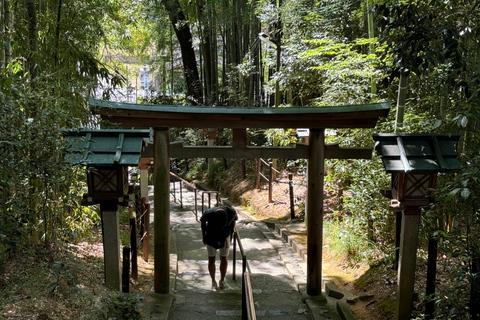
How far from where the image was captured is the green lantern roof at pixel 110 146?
3928 millimetres

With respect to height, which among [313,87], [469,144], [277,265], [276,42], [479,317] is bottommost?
[277,265]

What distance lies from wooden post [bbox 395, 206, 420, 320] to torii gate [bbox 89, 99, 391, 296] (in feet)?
3.49

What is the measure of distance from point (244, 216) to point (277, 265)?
13.7ft

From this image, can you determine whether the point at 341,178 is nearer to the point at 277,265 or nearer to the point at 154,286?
the point at 277,265

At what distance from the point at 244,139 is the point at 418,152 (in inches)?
83.6

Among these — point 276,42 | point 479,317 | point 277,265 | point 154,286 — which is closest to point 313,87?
point 276,42

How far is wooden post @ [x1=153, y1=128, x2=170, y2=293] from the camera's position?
5004 millimetres

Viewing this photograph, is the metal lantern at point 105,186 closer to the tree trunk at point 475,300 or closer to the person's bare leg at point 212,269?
the person's bare leg at point 212,269

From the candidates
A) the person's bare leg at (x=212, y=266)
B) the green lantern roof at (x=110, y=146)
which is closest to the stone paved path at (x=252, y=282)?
the person's bare leg at (x=212, y=266)

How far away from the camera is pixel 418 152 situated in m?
4.03

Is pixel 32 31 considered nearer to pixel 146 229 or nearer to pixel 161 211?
pixel 161 211

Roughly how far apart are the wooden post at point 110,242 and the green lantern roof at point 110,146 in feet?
1.62

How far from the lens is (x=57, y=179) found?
332 centimetres

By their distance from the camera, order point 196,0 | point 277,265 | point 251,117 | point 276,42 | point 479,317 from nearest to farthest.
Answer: point 479,317 → point 251,117 → point 277,265 → point 276,42 → point 196,0
